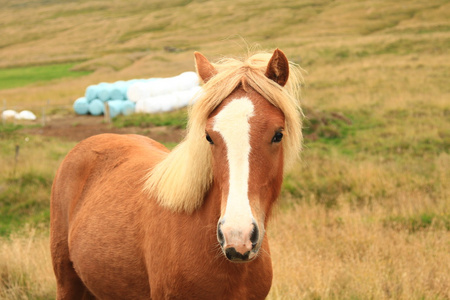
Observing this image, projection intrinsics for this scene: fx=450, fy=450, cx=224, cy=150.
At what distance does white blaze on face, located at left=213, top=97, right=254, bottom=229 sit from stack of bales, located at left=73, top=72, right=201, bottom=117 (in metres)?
17.1

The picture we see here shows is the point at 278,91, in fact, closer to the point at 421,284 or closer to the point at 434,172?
the point at 421,284

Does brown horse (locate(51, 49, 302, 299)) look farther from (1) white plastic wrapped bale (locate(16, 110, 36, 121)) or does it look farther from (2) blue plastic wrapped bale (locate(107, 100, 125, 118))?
(1) white plastic wrapped bale (locate(16, 110, 36, 121))

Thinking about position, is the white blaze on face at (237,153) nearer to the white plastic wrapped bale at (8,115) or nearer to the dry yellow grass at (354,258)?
the dry yellow grass at (354,258)

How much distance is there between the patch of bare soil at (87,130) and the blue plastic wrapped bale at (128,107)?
1.04 metres

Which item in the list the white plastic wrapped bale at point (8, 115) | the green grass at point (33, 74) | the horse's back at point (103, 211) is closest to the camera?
the horse's back at point (103, 211)

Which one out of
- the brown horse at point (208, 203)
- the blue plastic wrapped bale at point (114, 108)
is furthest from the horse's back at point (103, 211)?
the blue plastic wrapped bale at point (114, 108)

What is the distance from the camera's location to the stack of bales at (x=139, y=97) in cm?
1959

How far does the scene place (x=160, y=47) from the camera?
57.5m

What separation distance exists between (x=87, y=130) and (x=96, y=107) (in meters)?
4.01

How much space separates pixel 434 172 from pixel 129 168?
23.5 ft

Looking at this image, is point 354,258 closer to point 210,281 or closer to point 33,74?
point 210,281

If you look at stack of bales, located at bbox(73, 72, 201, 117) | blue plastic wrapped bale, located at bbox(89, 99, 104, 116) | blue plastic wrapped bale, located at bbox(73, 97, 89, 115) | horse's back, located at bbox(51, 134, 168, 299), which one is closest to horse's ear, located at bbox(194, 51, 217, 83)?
horse's back, located at bbox(51, 134, 168, 299)

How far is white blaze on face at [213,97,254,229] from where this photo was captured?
207cm

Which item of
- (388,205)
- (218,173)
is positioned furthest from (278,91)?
(388,205)
